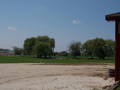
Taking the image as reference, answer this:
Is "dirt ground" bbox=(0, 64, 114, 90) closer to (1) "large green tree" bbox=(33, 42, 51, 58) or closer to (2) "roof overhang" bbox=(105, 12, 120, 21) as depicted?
(2) "roof overhang" bbox=(105, 12, 120, 21)

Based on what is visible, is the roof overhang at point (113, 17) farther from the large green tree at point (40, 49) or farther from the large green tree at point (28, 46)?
the large green tree at point (28, 46)

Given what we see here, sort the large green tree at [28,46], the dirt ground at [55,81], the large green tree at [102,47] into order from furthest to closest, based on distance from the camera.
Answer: the large green tree at [28,46] → the large green tree at [102,47] → the dirt ground at [55,81]

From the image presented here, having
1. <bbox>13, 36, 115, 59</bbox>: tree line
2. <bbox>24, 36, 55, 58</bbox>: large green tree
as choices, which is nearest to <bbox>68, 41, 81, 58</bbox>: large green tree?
<bbox>13, 36, 115, 59</bbox>: tree line

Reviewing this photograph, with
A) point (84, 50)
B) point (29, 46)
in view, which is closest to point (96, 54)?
point (84, 50)

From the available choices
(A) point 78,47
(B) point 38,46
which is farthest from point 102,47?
(B) point 38,46

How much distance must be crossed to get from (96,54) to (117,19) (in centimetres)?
4681

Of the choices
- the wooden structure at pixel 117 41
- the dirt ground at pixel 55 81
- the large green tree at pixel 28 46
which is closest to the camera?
the dirt ground at pixel 55 81

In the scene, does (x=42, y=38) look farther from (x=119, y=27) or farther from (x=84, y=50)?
(x=119, y=27)

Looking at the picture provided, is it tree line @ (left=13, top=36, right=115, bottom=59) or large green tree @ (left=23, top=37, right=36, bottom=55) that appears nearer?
tree line @ (left=13, top=36, right=115, bottom=59)

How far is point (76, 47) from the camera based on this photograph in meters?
75.6

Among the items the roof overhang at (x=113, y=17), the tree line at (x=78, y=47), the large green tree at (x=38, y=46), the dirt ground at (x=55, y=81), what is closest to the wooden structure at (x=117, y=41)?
the roof overhang at (x=113, y=17)

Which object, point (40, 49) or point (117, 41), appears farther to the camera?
point (40, 49)

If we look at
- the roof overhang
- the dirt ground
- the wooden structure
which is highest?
the roof overhang

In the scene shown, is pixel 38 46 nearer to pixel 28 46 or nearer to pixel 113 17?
pixel 28 46
